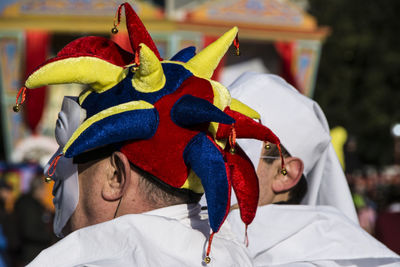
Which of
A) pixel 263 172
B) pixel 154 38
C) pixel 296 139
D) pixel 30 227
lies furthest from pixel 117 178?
pixel 154 38

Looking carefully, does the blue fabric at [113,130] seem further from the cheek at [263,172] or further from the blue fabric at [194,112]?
the cheek at [263,172]

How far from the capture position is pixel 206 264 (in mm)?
1581

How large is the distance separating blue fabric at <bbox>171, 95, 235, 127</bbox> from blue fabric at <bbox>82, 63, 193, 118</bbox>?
0.16ft

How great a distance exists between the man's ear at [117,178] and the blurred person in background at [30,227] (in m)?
4.67

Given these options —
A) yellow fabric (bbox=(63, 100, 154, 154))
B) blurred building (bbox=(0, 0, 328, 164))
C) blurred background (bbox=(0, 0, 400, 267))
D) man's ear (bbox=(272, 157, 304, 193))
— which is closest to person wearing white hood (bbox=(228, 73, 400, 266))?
man's ear (bbox=(272, 157, 304, 193))

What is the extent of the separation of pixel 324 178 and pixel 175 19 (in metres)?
7.83

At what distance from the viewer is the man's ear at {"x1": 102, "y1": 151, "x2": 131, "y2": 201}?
62.1 inches

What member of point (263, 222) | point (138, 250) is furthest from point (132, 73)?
point (263, 222)

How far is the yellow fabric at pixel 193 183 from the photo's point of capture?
1597mm

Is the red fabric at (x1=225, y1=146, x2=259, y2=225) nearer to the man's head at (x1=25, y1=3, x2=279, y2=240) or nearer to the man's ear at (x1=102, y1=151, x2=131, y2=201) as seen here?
the man's head at (x1=25, y1=3, x2=279, y2=240)

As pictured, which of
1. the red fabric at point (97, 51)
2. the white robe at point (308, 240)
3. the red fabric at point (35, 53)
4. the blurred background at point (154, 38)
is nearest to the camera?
the red fabric at point (97, 51)

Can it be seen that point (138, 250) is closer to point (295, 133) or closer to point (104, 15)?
point (295, 133)

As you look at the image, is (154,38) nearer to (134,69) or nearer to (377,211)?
(377,211)

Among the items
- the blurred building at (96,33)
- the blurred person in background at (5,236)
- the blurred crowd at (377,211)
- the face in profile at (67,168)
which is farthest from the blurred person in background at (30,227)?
the face in profile at (67,168)
